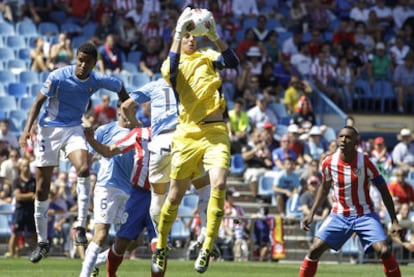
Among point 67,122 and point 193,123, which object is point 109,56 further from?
point 193,123

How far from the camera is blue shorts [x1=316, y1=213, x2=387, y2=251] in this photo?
16.8 m

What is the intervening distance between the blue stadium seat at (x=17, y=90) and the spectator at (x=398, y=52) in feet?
31.7

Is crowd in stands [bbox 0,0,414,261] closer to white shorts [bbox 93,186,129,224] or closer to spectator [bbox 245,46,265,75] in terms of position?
spectator [bbox 245,46,265,75]

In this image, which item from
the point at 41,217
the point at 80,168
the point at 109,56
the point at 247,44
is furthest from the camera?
the point at 247,44

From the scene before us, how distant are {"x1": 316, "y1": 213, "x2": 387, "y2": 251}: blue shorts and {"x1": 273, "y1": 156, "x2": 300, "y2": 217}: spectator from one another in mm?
10685

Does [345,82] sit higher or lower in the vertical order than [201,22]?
lower

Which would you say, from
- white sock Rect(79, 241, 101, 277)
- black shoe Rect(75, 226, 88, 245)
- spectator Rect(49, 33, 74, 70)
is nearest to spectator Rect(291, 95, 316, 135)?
spectator Rect(49, 33, 74, 70)

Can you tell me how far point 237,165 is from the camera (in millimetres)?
29203

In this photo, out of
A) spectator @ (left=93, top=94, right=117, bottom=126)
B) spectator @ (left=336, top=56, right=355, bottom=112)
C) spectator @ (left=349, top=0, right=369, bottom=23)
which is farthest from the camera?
spectator @ (left=349, top=0, right=369, bottom=23)

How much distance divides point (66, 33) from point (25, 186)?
6901mm

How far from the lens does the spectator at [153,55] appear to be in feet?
103

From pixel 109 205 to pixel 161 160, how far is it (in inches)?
39.0

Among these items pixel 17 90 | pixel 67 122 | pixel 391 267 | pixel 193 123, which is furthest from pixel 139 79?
pixel 193 123

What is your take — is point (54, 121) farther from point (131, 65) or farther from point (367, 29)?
point (367, 29)
